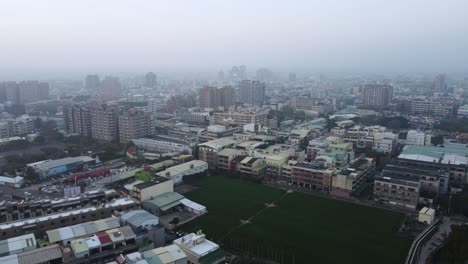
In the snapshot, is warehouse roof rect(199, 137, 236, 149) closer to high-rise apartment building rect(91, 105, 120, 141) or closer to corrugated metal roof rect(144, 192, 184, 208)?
corrugated metal roof rect(144, 192, 184, 208)

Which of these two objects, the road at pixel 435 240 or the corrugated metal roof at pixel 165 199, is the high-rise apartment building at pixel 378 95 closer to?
the road at pixel 435 240

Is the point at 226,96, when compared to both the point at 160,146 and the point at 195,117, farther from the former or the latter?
the point at 160,146

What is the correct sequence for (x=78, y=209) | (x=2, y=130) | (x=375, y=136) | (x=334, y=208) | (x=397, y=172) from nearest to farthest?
(x=78, y=209), (x=334, y=208), (x=397, y=172), (x=375, y=136), (x=2, y=130)

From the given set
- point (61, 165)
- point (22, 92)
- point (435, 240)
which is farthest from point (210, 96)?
point (435, 240)

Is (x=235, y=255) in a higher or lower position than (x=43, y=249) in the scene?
lower

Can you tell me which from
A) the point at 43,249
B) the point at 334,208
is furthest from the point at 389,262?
the point at 43,249

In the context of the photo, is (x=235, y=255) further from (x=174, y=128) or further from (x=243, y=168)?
(x=174, y=128)
